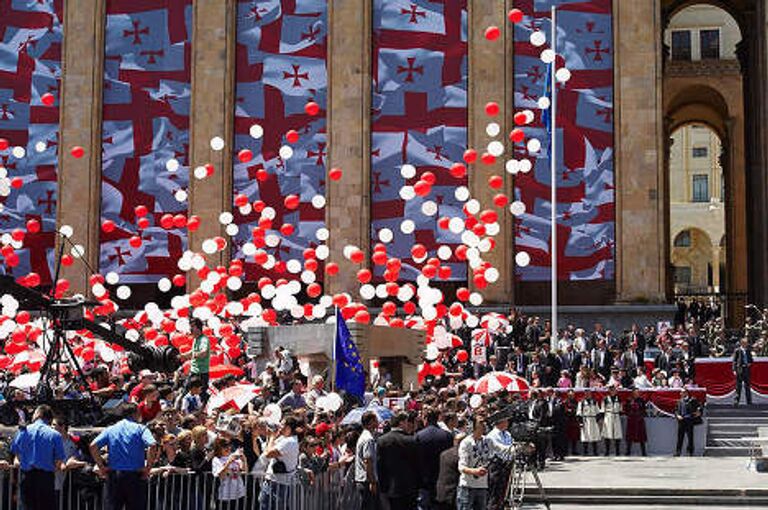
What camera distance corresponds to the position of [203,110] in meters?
38.6

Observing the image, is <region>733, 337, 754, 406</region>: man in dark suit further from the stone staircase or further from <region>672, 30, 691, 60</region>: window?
<region>672, 30, 691, 60</region>: window

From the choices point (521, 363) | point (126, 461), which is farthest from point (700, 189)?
point (126, 461)

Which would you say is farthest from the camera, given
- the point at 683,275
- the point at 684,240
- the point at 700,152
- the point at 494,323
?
the point at 683,275

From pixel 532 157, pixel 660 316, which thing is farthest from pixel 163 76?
pixel 660 316

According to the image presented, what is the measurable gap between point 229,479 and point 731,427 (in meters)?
18.4

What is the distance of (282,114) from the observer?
38125 mm

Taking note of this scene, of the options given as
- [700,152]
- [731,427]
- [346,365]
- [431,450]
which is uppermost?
[700,152]

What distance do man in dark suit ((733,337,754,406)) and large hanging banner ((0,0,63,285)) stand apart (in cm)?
2145

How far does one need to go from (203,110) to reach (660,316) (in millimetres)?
15738

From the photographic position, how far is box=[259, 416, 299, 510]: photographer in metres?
13.9

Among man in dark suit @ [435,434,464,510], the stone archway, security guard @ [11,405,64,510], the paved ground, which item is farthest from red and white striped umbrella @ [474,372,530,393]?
the stone archway

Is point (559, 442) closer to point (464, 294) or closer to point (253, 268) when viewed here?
point (464, 294)

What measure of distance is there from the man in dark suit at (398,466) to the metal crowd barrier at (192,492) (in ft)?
2.58

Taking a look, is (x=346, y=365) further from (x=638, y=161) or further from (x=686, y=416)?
(x=638, y=161)
